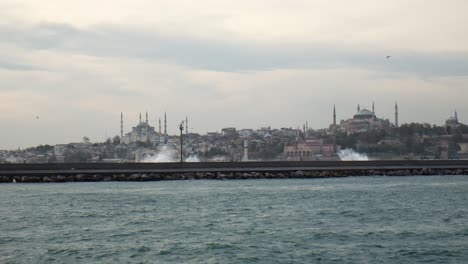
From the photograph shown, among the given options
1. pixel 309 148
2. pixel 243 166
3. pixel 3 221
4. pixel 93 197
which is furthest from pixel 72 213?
pixel 309 148

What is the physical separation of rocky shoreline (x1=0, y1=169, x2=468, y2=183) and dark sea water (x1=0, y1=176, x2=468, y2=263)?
47.1 feet

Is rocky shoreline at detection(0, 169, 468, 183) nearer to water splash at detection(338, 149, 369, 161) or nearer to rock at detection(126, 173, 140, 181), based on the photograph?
rock at detection(126, 173, 140, 181)

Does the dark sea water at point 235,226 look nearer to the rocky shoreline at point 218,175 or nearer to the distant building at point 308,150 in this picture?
the rocky shoreline at point 218,175

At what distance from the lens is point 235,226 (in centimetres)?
2788

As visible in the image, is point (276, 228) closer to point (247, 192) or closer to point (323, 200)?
point (323, 200)

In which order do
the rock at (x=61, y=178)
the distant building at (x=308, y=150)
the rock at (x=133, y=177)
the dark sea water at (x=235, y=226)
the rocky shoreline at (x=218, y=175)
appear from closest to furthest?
the dark sea water at (x=235, y=226) < the rock at (x=61, y=178) < the rocky shoreline at (x=218, y=175) < the rock at (x=133, y=177) < the distant building at (x=308, y=150)

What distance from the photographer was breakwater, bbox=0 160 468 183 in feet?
205

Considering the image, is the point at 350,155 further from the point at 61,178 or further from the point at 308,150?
the point at 61,178

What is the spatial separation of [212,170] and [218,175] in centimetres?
234

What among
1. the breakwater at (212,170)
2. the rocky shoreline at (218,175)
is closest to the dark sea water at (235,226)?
the rocky shoreline at (218,175)

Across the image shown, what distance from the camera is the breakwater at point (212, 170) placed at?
62.5 metres

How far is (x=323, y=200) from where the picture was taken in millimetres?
39688

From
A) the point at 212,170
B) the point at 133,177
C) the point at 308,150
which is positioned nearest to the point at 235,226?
the point at 133,177

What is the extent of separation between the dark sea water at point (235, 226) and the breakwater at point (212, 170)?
1538 centimetres
